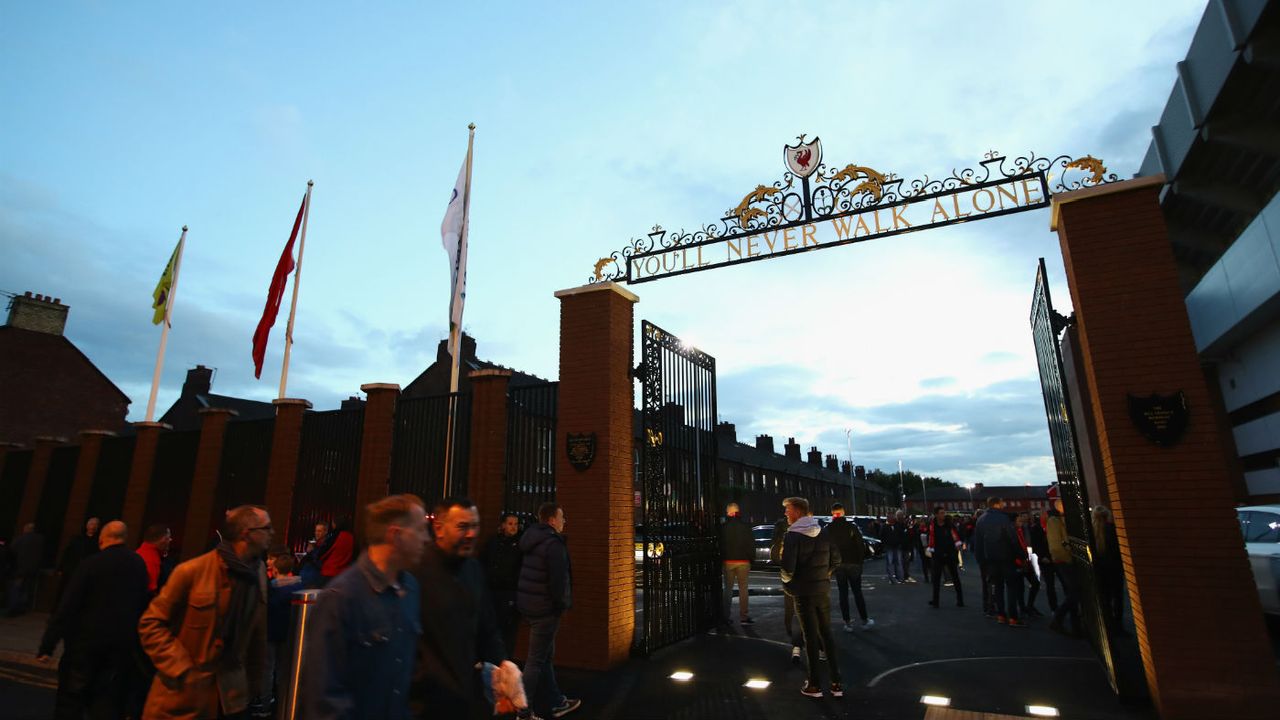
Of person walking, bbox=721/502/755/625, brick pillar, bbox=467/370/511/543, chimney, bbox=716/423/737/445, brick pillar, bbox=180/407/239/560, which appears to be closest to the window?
person walking, bbox=721/502/755/625

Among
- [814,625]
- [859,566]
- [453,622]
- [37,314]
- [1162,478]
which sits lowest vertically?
[814,625]

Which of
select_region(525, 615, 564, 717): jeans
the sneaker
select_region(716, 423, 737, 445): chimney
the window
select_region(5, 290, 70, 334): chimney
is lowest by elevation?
the sneaker

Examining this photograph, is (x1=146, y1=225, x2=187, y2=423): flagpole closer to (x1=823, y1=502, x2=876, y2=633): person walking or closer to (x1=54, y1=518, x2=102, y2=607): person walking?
(x1=54, y1=518, x2=102, y2=607): person walking

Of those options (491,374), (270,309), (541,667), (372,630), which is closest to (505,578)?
(541,667)

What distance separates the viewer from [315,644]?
7.11 ft

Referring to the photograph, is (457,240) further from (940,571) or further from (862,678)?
(940,571)

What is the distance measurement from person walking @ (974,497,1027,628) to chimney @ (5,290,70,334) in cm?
3559

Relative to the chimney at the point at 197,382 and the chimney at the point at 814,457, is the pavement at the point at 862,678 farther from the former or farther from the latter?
the chimney at the point at 814,457

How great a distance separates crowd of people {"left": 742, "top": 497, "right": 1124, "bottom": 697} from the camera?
6207mm

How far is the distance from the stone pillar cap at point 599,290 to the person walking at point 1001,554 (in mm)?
6120

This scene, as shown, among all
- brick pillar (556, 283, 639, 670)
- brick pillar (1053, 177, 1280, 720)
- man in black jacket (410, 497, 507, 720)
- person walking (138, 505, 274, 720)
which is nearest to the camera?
man in black jacket (410, 497, 507, 720)

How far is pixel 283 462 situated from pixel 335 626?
10.1 m

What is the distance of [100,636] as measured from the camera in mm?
4453

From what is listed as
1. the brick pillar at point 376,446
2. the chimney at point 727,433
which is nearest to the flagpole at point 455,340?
the brick pillar at point 376,446
